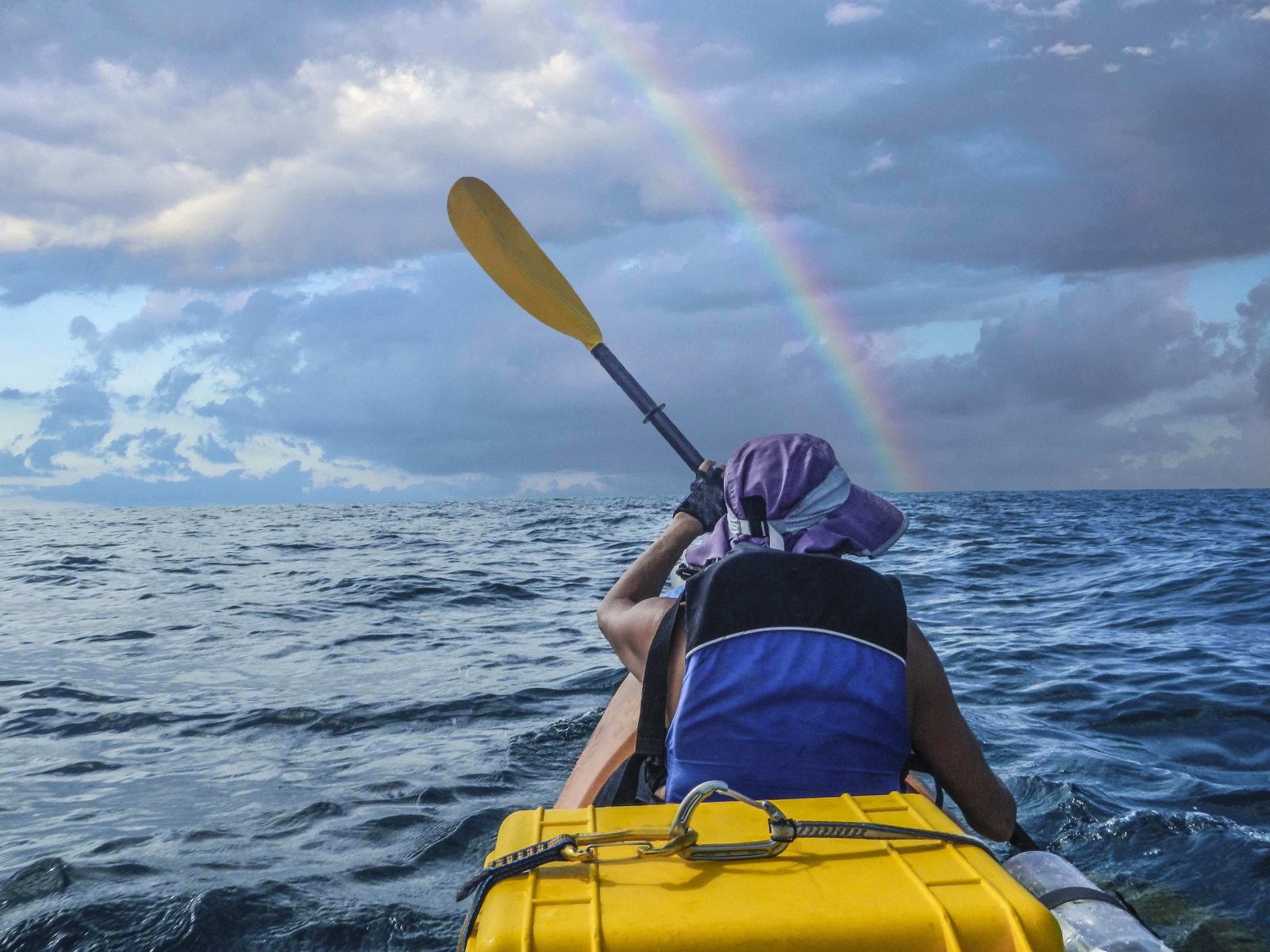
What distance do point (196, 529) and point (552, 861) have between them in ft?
108

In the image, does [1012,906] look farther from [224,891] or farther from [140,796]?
[140,796]

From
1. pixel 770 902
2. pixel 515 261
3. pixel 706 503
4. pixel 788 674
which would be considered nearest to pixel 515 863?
pixel 770 902

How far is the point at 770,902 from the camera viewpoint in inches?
63.1

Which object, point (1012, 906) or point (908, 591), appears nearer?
point (1012, 906)

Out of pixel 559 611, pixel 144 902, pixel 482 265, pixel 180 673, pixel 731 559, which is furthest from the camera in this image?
pixel 559 611

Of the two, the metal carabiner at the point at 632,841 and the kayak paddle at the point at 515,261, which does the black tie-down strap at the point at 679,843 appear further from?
the kayak paddle at the point at 515,261

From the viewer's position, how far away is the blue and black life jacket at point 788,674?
2250 mm

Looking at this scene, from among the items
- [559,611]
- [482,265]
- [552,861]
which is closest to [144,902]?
[552,861]

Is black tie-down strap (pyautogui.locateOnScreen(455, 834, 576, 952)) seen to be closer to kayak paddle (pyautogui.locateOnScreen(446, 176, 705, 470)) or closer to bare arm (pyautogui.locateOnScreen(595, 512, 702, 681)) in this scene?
bare arm (pyautogui.locateOnScreen(595, 512, 702, 681))

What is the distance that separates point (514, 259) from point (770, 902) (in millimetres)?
5013

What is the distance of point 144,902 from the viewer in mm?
3773

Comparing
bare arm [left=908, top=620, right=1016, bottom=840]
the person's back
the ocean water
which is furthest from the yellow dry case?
the ocean water

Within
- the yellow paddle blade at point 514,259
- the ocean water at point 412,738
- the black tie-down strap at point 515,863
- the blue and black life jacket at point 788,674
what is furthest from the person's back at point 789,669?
the yellow paddle blade at point 514,259

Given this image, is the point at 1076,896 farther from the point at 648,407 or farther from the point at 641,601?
the point at 648,407
